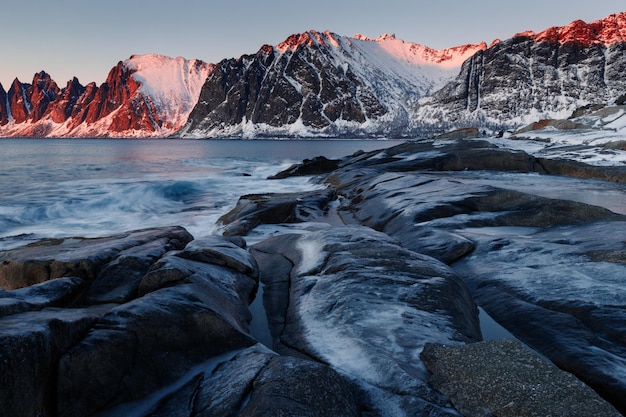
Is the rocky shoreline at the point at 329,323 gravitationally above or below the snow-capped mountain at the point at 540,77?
below

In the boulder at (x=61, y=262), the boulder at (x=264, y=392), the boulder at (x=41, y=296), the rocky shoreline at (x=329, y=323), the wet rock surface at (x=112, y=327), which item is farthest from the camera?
the boulder at (x=61, y=262)

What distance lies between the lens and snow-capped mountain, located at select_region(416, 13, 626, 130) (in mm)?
161375

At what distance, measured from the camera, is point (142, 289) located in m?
4.97

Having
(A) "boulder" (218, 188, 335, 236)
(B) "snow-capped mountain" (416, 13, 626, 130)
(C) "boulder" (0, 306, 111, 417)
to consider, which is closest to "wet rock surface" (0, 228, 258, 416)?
(C) "boulder" (0, 306, 111, 417)

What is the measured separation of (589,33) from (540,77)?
105 feet

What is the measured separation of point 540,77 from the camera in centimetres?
17188

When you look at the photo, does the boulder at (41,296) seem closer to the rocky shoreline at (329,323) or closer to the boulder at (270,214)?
the rocky shoreline at (329,323)

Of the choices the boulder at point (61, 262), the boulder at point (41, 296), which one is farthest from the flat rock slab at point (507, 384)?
the boulder at point (61, 262)

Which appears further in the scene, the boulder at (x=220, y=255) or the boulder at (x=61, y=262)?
the boulder at (x=220, y=255)

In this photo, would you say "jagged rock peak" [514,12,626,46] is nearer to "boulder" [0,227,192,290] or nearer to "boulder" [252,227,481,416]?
"boulder" [252,227,481,416]

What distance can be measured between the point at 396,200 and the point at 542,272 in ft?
22.2

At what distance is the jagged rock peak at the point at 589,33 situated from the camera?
564 ft

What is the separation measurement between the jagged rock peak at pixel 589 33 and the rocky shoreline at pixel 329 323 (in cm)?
21156

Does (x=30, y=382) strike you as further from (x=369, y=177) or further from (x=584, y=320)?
(x=369, y=177)
